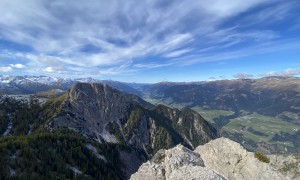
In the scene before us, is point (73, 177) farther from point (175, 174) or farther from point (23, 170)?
point (175, 174)

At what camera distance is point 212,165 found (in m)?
87.9

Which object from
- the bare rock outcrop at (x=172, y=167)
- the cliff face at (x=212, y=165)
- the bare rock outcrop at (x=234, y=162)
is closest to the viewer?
the bare rock outcrop at (x=172, y=167)

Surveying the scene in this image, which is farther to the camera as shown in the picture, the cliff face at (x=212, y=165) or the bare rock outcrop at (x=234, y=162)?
the bare rock outcrop at (x=234, y=162)

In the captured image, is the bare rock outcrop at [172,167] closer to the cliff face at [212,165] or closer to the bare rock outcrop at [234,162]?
the cliff face at [212,165]

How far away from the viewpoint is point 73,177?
19925cm

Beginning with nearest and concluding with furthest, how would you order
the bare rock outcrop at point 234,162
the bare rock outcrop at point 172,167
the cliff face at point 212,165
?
the bare rock outcrop at point 172,167, the cliff face at point 212,165, the bare rock outcrop at point 234,162

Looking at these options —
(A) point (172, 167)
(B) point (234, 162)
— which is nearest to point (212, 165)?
(B) point (234, 162)

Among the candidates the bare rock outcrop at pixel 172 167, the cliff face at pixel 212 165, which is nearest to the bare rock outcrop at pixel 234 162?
the cliff face at pixel 212 165

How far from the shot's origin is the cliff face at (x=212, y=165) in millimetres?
62356

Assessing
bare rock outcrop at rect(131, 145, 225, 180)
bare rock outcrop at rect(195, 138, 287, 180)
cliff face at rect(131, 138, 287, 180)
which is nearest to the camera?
bare rock outcrop at rect(131, 145, 225, 180)

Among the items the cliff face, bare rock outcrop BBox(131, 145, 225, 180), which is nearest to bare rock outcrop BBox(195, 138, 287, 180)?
the cliff face

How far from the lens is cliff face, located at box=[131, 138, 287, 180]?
205ft

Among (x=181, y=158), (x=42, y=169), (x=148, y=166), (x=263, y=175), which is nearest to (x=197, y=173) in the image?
(x=181, y=158)

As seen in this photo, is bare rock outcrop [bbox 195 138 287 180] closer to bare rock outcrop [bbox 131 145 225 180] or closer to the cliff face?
the cliff face
